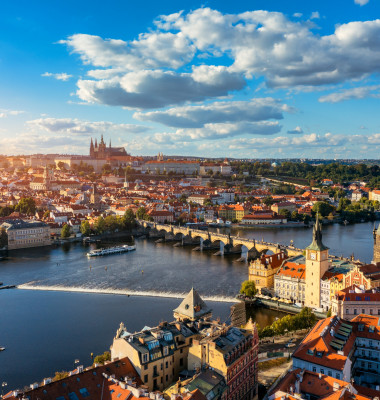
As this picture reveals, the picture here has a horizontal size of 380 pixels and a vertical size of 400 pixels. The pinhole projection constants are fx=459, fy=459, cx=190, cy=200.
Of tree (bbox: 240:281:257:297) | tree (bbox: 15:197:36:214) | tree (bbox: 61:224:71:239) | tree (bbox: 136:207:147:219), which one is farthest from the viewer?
tree (bbox: 15:197:36:214)

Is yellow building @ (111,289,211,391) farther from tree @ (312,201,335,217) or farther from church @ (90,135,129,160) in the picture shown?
church @ (90,135,129,160)

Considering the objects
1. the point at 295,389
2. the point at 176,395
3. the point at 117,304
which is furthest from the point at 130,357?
the point at 117,304

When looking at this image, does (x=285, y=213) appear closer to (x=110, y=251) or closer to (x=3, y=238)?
(x=110, y=251)

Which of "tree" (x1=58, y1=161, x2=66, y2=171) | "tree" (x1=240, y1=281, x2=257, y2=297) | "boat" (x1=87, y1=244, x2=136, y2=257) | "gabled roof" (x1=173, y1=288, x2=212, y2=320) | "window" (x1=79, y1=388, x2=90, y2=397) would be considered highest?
"tree" (x1=58, y1=161, x2=66, y2=171)

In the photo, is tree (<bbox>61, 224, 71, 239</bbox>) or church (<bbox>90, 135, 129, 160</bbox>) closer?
tree (<bbox>61, 224, 71, 239</bbox>)

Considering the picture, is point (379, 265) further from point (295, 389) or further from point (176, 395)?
point (176, 395)

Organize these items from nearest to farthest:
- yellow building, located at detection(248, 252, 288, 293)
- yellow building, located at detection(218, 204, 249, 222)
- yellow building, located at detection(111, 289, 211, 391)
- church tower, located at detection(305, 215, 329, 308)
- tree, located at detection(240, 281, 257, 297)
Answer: yellow building, located at detection(111, 289, 211, 391) → church tower, located at detection(305, 215, 329, 308) → tree, located at detection(240, 281, 257, 297) → yellow building, located at detection(248, 252, 288, 293) → yellow building, located at detection(218, 204, 249, 222)

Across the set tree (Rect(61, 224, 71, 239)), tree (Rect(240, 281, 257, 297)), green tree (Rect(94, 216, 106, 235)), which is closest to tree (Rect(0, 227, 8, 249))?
tree (Rect(61, 224, 71, 239))

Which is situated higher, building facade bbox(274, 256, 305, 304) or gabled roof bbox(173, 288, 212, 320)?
gabled roof bbox(173, 288, 212, 320)
